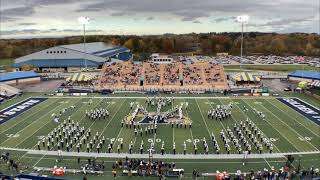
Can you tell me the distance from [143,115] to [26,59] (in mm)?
38490

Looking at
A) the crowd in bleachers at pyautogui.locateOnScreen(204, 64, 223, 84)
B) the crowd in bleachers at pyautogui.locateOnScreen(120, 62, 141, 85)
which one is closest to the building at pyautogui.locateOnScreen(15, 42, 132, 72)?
the crowd in bleachers at pyautogui.locateOnScreen(120, 62, 141, 85)

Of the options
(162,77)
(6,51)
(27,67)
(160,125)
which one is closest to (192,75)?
(162,77)

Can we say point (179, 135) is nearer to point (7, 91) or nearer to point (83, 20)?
point (7, 91)

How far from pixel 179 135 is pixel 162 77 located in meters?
22.4

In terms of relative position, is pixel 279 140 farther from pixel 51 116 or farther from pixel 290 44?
pixel 290 44

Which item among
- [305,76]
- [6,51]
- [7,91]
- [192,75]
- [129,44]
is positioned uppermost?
[129,44]

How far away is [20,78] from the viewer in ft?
153

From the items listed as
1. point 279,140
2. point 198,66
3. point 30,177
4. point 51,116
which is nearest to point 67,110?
point 51,116

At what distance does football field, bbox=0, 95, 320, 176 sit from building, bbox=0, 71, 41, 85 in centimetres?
1188

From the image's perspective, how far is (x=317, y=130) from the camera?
82.8ft

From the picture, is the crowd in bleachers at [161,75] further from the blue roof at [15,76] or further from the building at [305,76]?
the blue roof at [15,76]

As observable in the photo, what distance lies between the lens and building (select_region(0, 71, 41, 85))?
148 feet

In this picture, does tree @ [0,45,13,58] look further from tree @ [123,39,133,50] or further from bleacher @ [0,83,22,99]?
bleacher @ [0,83,22,99]

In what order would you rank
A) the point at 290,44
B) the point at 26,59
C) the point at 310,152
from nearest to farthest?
the point at 310,152
the point at 26,59
the point at 290,44
